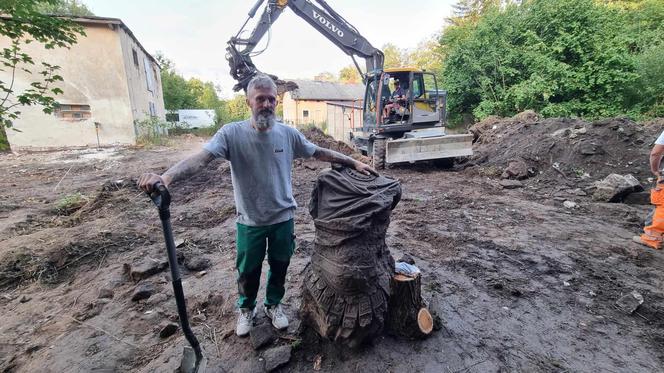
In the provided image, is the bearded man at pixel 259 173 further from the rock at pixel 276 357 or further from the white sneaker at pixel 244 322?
the rock at pixel 276 357

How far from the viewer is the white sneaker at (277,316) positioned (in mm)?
2387

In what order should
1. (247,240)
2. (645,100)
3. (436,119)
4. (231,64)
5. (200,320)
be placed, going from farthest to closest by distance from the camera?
(645,100) → (436,119) → (231,64) → (200,320) → (247,240)

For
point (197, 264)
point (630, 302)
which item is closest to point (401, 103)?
point (630, 302)

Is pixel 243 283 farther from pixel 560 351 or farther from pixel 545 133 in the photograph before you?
pixel 545 133

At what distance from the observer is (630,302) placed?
2725 mm

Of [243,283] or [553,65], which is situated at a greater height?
[553,65]

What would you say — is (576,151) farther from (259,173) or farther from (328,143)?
(259,173)

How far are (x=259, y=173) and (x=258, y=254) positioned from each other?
1.97 feet

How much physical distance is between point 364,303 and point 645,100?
15.5 m

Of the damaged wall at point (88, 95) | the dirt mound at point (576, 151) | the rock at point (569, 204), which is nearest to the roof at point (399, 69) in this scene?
the dirt mound at point (576, 151)

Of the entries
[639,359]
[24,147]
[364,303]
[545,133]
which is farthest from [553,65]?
[24,147]

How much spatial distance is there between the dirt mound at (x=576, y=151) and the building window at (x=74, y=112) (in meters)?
15.7

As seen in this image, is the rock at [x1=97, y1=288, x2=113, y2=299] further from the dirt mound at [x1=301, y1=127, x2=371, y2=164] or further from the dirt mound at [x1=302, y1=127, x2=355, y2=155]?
the dirt mound at [x1=302, y1=127, x2=355, y2=155]

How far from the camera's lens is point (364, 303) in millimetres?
1965
